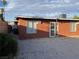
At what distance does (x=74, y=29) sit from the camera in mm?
37312

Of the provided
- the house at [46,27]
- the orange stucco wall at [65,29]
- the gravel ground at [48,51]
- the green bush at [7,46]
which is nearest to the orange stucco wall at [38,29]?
the house at [46,27]

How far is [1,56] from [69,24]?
25937 mm

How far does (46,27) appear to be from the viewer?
35500 millimetres

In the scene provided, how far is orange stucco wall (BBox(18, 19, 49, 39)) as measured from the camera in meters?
33.6

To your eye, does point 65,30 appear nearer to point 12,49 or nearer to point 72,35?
point 72,35

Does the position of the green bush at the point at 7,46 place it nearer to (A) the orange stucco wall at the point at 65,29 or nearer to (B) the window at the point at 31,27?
(B) the window at the point at 31,27

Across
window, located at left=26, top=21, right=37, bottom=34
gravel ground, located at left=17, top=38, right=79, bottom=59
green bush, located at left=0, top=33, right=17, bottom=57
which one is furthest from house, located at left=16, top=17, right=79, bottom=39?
green bush, located at left=0, top=33, right=17, bottom=57

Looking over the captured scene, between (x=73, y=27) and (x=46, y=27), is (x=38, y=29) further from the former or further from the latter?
(x=73, y=27)

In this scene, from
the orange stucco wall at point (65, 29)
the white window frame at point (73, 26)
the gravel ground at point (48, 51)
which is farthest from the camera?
the white window frame at point (73, 26)

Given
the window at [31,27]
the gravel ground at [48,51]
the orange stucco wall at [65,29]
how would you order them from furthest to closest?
the orange stucco wall at [65,29] < the window at [31,27] < the gravel ground at [48,51]

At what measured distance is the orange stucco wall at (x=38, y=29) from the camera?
110 ft

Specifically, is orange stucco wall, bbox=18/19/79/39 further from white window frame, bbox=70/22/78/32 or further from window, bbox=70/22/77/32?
window, bbox=70/22/77/32

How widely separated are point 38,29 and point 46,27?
1.23 metres

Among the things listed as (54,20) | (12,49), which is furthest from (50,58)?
(54,20)
